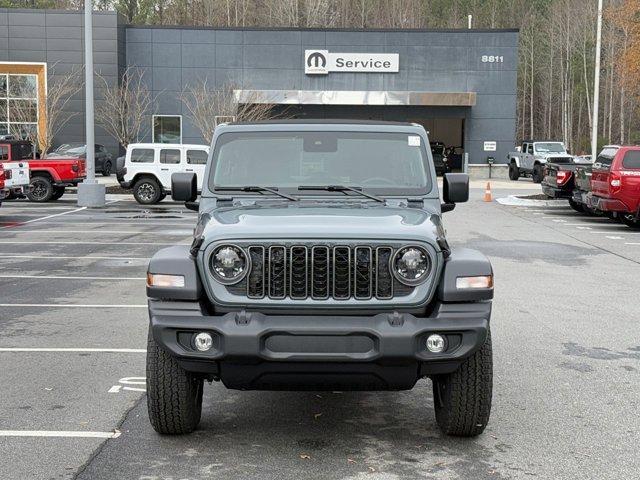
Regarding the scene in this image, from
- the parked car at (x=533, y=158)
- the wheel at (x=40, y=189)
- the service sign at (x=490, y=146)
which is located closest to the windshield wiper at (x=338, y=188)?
the wheel at (x=40, y=189)

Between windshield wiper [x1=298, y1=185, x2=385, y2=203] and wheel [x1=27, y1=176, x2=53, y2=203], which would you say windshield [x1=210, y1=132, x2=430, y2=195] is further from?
wheel [x1=27, y1=176, x2=53, y2=203]

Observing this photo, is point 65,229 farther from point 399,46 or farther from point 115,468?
point 399,46

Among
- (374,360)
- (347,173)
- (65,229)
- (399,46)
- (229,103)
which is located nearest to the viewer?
(374,360)

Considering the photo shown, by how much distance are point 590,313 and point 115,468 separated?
6.60m

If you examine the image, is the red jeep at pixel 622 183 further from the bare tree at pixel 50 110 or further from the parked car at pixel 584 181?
the bare tree at pixel 50 110

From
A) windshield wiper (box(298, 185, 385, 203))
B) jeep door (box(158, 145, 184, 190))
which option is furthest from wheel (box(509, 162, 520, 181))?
windshield wiper (box(298, 185, 385, 203))

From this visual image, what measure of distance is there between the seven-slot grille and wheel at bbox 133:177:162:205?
22978mm

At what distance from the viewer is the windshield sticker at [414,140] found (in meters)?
6.70

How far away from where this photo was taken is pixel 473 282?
201 inches

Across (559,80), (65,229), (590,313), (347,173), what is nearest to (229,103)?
(65,229)

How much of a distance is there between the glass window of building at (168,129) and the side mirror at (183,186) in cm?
3987

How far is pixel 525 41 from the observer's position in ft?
254

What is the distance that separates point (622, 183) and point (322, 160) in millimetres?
14482

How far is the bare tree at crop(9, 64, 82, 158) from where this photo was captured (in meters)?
37.2
